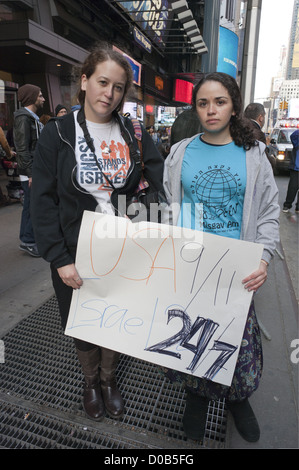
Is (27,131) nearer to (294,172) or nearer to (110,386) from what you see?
(110,386)

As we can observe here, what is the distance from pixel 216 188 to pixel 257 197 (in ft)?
0.68

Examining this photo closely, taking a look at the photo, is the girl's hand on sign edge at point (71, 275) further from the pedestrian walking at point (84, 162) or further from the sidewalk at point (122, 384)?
the sidewalk at point (122, 384)

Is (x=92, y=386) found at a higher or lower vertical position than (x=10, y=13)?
lower

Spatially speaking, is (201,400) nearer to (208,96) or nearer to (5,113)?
(208,96)

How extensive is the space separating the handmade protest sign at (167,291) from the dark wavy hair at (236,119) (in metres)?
0.50

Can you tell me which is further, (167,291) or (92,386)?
(92,386)

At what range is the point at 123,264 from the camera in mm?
1660

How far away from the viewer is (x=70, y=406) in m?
2.15

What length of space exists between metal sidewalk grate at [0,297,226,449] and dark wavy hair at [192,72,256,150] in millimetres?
1659

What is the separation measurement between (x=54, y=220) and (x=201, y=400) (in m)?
1.25

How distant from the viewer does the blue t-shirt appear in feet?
5.31

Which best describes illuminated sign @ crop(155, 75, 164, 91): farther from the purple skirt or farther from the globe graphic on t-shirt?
the purple skirt

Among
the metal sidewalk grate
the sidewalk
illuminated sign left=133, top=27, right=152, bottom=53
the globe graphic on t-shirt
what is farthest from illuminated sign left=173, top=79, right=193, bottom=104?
the globe graphic on t-shirt

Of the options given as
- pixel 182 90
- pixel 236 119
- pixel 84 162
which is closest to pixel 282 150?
pixel 182 90
